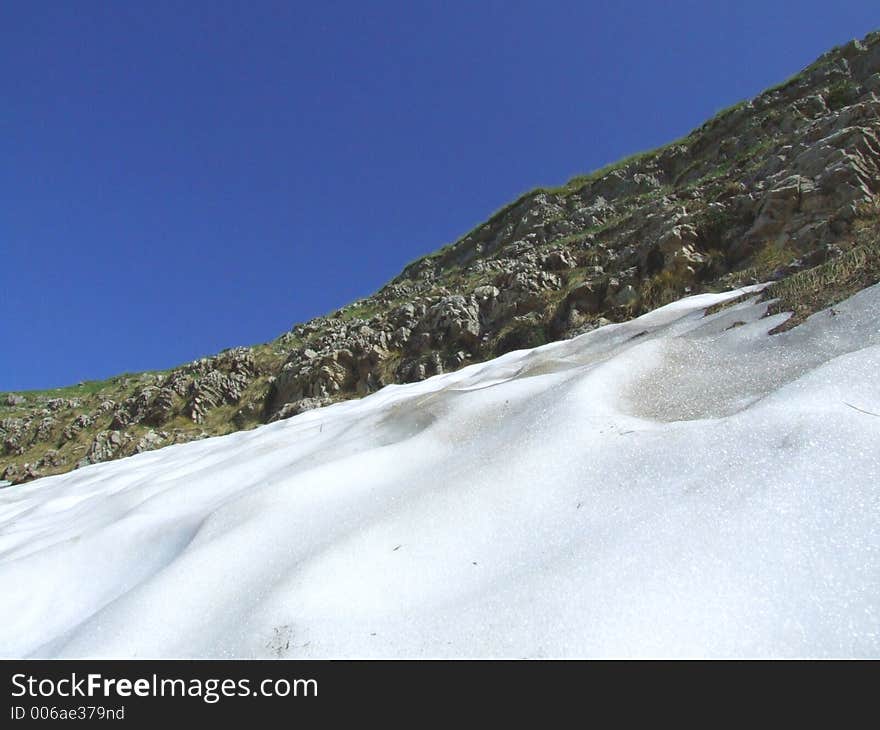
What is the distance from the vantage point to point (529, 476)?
2.16 metres

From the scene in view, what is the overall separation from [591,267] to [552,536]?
10.3 meters

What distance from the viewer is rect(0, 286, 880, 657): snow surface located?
1300 millimetres

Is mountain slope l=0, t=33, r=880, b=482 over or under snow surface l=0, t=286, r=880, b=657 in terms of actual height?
over

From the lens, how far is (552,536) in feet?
5.80

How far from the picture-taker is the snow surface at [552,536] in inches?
51.2

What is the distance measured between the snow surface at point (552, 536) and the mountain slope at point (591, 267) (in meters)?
1.40

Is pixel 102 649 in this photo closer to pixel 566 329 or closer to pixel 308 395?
pixel 566 329

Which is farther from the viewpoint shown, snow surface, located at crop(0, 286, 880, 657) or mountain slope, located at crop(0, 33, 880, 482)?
mountain slope, located at crop(0, 33, 880, 482)

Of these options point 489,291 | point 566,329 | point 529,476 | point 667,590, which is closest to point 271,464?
point 529,476

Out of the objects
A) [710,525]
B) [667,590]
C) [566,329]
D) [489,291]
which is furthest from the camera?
[489,291]

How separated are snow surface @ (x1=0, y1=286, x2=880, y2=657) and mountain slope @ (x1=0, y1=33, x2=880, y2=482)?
1.40 meters

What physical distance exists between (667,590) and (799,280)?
11.3 ft

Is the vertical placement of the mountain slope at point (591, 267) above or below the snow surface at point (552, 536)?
above

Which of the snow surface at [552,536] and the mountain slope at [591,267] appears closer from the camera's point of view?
the snow surface at [552,536]
